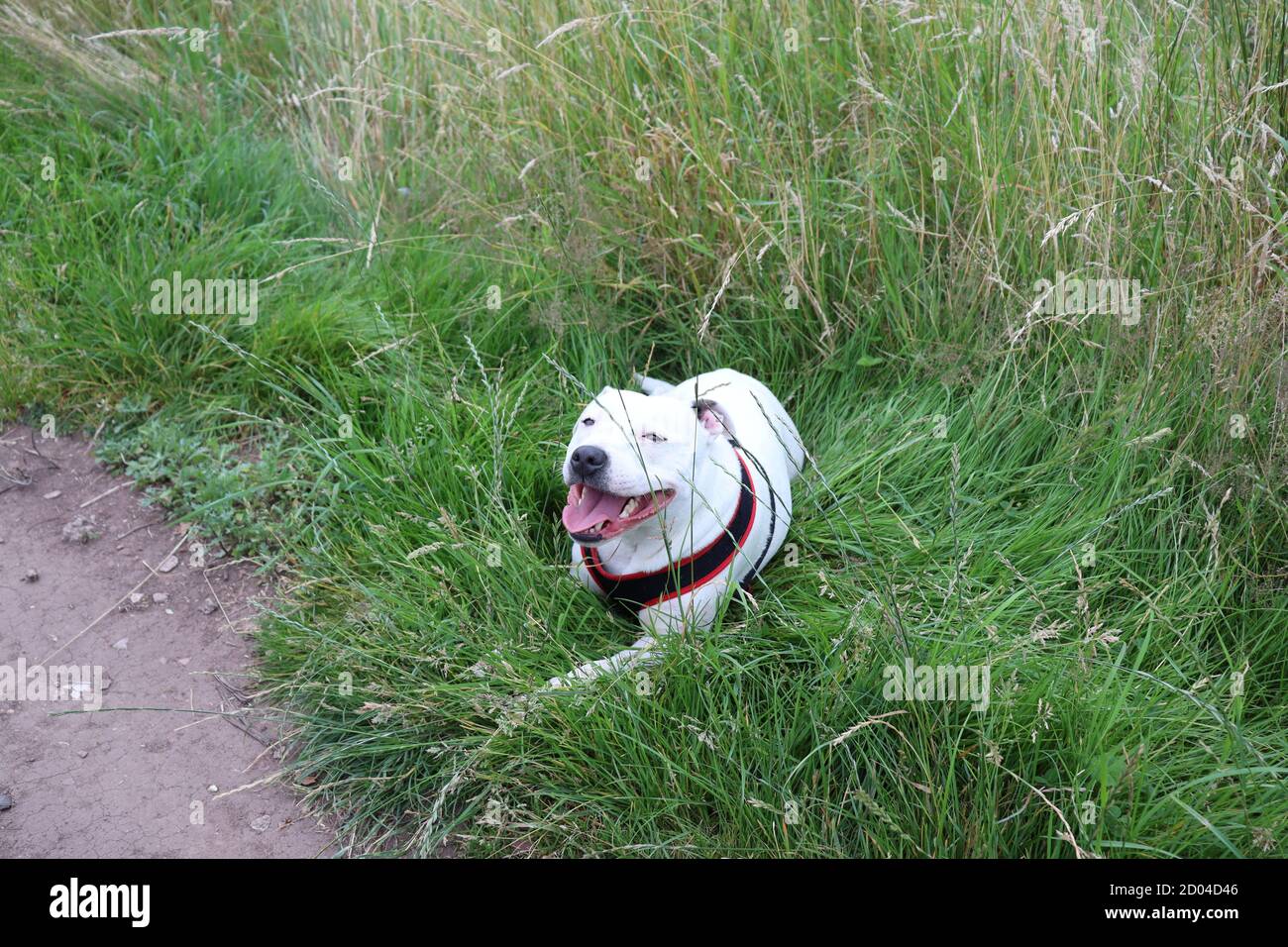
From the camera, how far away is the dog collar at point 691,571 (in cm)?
281

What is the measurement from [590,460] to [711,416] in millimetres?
406

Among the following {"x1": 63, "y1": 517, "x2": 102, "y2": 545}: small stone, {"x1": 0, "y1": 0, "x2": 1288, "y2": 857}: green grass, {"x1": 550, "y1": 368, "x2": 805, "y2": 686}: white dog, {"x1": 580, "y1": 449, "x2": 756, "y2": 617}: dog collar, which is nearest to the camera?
{"x1": 0, "y1": 0, "x2": 1288, "y2": 857}: green grass

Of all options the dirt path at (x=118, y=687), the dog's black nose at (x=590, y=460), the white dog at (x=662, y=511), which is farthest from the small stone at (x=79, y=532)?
the dog's black nose at (x=590, y=460)

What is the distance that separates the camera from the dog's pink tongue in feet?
9.04

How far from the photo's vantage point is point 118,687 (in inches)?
117

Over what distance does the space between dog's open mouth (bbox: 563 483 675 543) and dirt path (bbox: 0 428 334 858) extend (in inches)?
38.7

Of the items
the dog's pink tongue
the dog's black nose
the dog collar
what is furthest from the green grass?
the dog's black nose

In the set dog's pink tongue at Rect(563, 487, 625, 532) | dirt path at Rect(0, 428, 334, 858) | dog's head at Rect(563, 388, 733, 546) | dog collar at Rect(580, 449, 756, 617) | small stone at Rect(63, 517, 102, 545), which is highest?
dog's head at Rect(563, 388, 733, 546)

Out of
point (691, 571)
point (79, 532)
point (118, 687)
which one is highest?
point (691, 571)

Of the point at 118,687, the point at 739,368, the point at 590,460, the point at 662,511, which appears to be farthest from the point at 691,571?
the point at 118,687

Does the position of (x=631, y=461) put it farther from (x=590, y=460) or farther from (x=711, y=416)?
(x=711, y=416)

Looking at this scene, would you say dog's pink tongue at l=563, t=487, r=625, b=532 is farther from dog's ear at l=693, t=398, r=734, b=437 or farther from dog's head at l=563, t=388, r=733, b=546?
dog's ear at l=693, t=398, r=734, b=437

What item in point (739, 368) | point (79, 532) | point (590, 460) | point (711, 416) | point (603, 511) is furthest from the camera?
point (739, 368)

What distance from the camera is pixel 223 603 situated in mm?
3232
